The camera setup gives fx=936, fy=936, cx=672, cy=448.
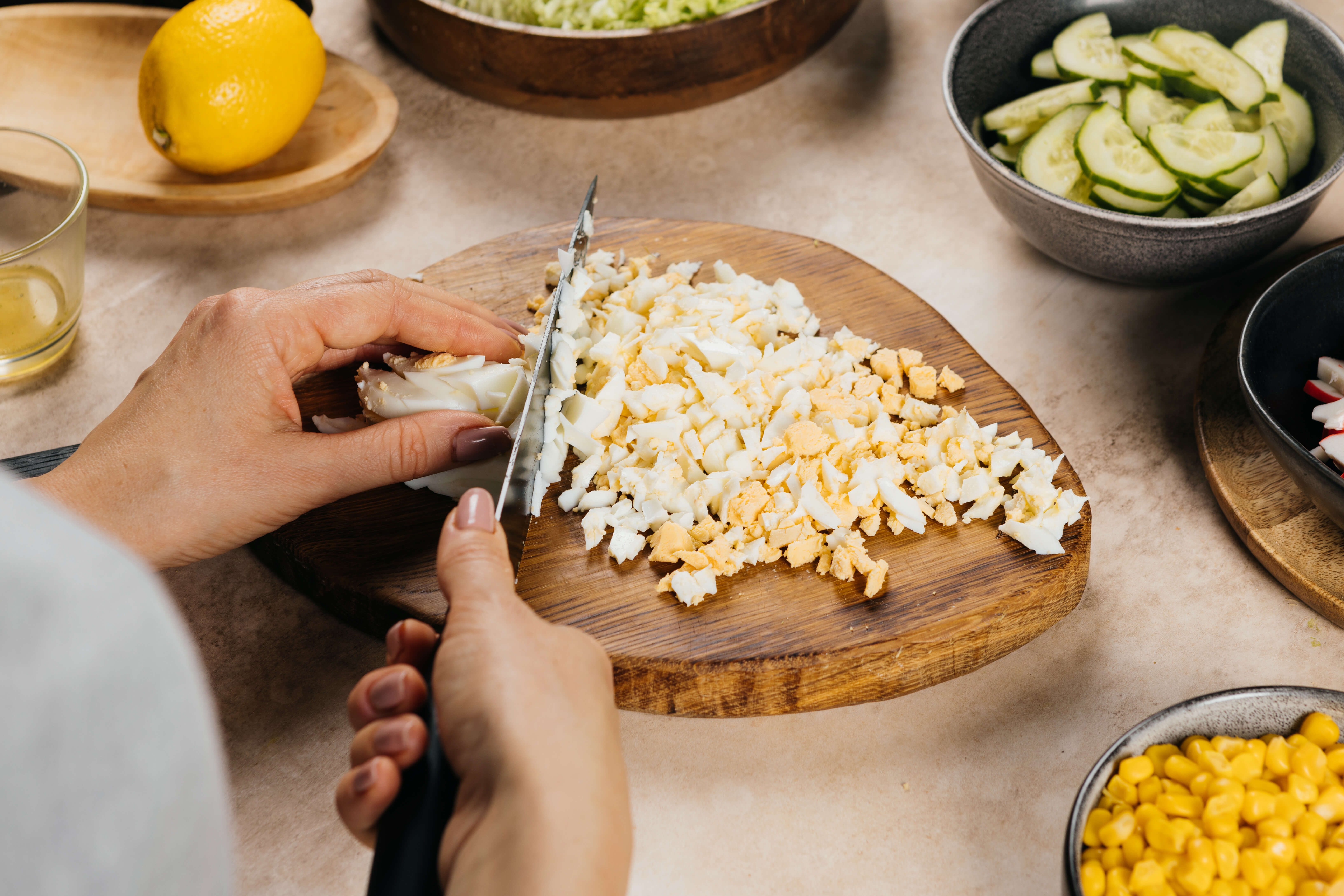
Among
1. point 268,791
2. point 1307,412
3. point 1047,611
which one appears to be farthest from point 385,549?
point 1307,412

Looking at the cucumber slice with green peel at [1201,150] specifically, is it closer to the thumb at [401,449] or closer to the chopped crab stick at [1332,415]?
the chopped crab stick at [1332,415]

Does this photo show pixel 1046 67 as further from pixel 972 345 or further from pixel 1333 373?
pixel 1333 373

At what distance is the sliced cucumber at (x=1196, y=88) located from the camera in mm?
1467

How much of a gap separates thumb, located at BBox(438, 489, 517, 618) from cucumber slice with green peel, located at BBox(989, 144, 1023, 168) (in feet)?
3.55

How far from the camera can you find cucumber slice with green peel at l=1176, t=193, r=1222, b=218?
1.38 m

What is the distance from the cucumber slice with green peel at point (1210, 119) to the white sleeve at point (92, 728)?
59.8 inches

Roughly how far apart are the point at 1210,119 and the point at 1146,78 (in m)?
0.14

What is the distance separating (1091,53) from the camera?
5.04ft

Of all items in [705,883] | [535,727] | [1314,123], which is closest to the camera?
[535,727]

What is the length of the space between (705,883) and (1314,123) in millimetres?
1454

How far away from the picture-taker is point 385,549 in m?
1.15

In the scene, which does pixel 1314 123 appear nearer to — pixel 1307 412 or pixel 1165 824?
pixel 1307 412

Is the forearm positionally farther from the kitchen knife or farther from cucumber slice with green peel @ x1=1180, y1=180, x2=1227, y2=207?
cucumber slice with green peel @ x1=1180, y1=180, x2=1227, y2=207

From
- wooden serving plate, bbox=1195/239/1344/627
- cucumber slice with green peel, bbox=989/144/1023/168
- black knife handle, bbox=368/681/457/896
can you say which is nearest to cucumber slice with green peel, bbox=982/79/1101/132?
cucumber slice with green peel, bbox=989/144/1023/168
